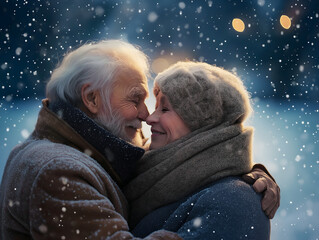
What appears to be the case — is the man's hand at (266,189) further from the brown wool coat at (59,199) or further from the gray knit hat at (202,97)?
the brown wool coat at (59,199)

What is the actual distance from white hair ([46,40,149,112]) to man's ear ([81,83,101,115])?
2cm

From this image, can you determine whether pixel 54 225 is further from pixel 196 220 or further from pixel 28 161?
pixel 196 220

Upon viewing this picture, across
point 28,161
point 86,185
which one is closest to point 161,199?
point 86,185

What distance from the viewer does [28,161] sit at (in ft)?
6.39

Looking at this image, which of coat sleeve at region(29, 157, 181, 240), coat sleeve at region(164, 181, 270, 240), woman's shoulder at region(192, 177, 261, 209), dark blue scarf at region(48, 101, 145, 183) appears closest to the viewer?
coat sleeve at region(29, 157, 181, 240)

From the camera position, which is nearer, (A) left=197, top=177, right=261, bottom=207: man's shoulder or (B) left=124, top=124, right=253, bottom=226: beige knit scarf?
(A) left=197, top=177, right=261, bottom=207: man's shoulder

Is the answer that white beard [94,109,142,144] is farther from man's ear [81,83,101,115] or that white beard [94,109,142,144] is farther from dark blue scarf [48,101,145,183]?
dark blue scarf [48,101,145,183]

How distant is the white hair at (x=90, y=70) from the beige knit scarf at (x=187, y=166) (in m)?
0.51

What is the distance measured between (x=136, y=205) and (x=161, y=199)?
0.18 m

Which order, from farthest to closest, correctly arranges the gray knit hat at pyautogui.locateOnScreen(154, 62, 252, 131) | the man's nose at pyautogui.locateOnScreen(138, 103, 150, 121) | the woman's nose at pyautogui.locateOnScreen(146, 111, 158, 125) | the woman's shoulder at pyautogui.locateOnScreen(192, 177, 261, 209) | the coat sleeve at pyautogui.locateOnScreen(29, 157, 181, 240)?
the man's nose at pyautogui.locateOnScreen(138, 103, 150, 121), the woman's nose at pyautogui.locateOnScreen(146, 111, 158, 125), the gray knit hat at pyautogui.locateOnScreen(154, 62, 252, 131), the woman's shoulder at pyautogui.locateOnScreen(192, 177, 261, 209), the coat sleeve at pyautogui.locateOnScreen(29, 157, 181, 240)

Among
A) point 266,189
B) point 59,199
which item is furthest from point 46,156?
point 266,189

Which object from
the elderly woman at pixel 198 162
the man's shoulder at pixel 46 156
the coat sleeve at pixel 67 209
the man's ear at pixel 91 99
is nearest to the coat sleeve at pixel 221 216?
the elderly woman at pixel 198 162

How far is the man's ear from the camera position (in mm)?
2465

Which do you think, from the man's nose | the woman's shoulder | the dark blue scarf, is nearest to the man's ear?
the dark blue scarf
